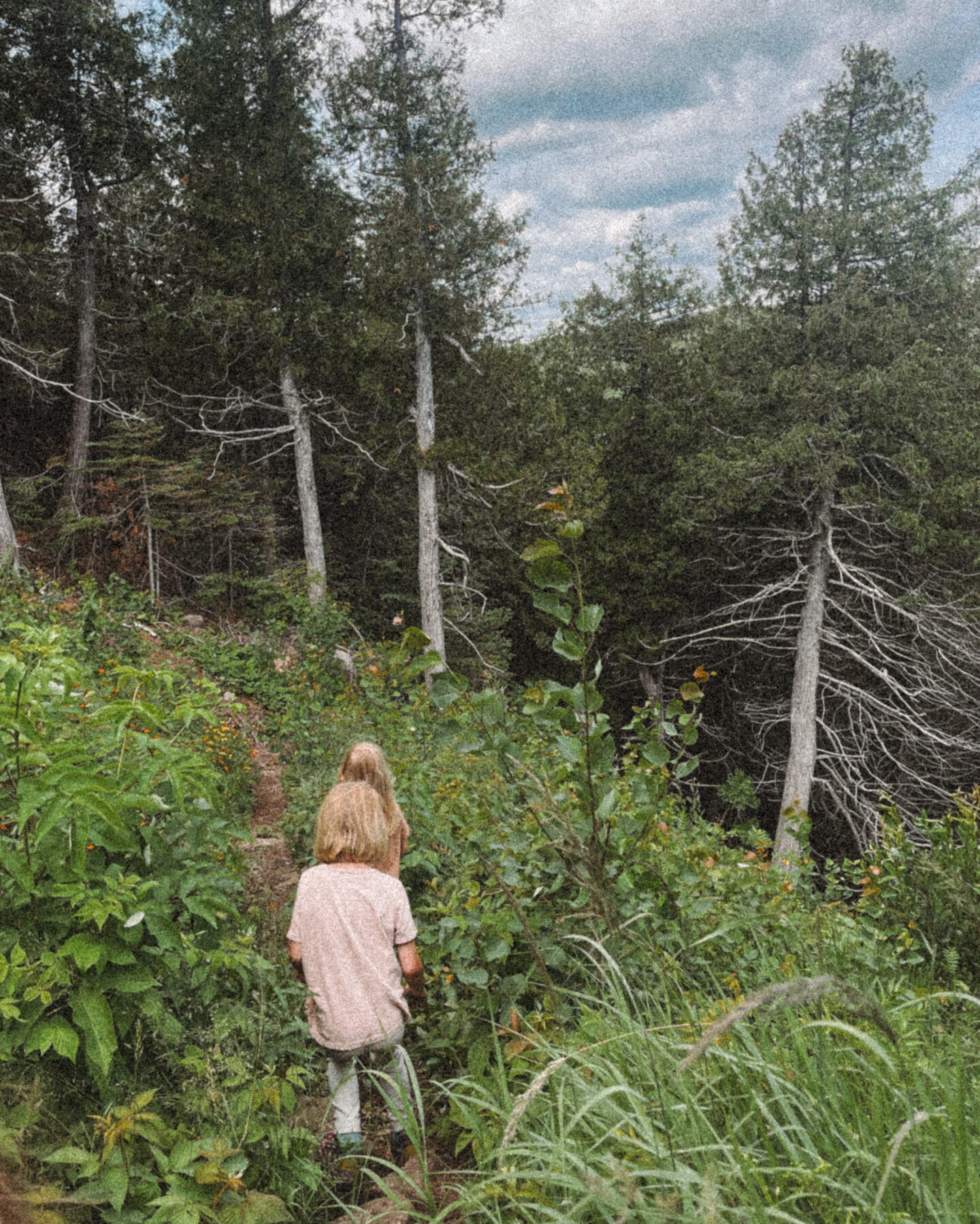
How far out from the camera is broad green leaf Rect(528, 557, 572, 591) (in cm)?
201

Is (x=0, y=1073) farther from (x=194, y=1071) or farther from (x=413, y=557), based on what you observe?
(x=413, y=557)

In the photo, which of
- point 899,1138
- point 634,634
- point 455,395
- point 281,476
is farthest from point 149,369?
point 899,1138

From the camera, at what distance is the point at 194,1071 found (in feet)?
7.64

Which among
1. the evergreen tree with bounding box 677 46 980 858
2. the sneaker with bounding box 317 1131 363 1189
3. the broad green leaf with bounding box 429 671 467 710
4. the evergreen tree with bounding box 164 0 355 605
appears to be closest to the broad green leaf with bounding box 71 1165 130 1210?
the sneaker with bounding box 317 1131 363 1189

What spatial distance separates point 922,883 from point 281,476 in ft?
48.2

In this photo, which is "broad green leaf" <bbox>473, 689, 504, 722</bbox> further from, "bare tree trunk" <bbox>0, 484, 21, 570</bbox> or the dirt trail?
"bare tree trunk" <bbox>0, 484, 21, 570</bbox>

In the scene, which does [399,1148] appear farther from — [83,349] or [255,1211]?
[83,349]

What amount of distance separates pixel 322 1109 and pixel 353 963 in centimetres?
66

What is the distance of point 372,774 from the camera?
3.31m

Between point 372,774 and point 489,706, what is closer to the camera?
point 489,706

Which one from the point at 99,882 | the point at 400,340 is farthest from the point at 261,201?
the point at 99,882

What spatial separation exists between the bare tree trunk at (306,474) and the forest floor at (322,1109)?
532cm

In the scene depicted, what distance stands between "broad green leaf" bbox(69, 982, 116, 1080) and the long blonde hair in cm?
141

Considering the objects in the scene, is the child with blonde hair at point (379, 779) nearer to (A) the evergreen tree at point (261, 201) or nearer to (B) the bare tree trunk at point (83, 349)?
(A) the evergreen tree at point (261, 201)
